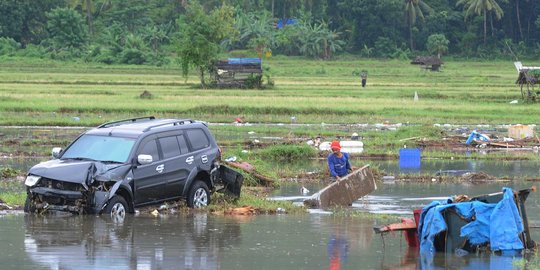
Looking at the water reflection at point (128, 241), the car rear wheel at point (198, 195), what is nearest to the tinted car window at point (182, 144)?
the car rear wheel at point (198, 195)

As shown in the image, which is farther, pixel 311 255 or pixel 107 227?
pixel 107 227

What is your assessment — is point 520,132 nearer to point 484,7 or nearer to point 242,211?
point 242,211

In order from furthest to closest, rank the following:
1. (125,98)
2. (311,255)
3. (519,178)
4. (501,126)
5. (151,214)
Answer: (125,98), (501,126), (519,178), (151,214), (311,255)

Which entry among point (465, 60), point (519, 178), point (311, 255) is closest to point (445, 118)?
point (519, 178)

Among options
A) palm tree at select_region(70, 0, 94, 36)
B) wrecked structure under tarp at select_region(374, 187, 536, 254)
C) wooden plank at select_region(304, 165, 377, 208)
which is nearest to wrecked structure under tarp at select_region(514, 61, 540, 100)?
wooden plank at select_region(304, 165, 377, 208)

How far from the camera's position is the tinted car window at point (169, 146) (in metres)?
18.2

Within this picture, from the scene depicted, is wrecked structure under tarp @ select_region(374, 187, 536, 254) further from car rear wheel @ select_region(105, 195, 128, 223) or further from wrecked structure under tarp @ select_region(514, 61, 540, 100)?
wrecked structure under tarp @ select_region(514, 61, 540, 100)

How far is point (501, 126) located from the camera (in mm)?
44094

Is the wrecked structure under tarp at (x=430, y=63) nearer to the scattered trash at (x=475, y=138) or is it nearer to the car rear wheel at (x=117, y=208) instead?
the scattered trash at (x=475, y=138)

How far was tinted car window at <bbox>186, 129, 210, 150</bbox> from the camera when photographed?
19.0 meters

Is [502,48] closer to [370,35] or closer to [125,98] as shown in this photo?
[370,35]

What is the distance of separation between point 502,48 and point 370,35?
42.1ft

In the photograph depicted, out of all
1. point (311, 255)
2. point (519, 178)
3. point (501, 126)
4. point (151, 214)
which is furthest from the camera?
point (501, 126)

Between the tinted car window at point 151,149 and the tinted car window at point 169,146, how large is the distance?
179mm
